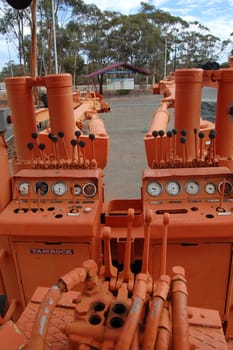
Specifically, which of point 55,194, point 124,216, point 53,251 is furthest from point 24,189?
point 124,216

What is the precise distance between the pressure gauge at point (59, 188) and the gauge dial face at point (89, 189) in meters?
0.16

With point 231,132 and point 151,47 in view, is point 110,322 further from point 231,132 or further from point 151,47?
point 151,47

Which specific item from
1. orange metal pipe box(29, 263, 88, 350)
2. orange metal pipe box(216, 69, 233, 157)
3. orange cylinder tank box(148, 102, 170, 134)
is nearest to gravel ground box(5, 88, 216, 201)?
orange cylinder tank box(148, 102, 170, 134)

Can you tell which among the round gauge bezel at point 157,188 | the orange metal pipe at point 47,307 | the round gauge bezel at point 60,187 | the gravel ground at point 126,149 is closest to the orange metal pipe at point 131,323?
the orange metal pipe at point 47,307

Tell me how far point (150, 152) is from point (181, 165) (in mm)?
778

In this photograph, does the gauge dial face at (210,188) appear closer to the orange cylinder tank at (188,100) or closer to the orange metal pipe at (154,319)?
the orange cylinder tank at (188,100)

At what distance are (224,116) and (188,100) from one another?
38cm

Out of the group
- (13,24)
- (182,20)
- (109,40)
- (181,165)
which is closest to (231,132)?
(181,165)

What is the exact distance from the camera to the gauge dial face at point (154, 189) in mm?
2508

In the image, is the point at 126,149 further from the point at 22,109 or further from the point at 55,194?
the point at 55,194

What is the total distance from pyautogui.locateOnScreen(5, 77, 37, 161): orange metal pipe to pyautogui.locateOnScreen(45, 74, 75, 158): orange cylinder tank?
25cm

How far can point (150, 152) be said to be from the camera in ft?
11.3

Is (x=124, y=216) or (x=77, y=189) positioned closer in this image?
(x=77, y=189)

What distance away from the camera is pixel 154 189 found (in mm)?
2516
